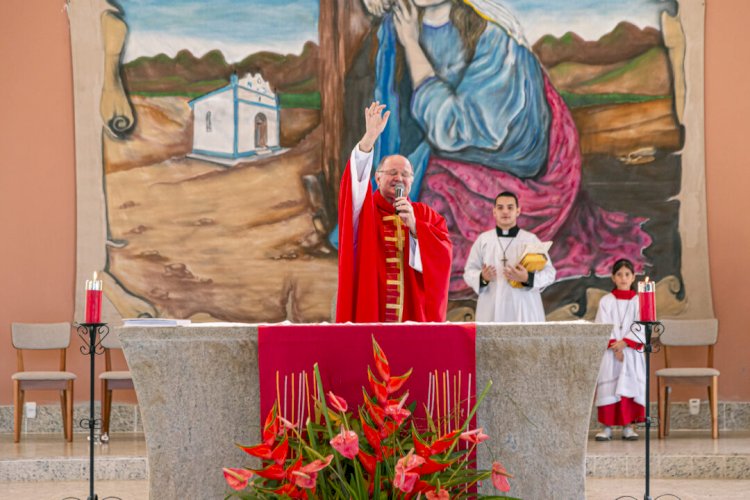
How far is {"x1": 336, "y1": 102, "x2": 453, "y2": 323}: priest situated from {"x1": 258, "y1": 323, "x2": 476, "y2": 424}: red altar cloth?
145 centimetres

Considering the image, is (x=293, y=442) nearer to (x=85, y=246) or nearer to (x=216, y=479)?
(x=216, y=479)

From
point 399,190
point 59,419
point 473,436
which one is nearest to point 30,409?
point 59,419

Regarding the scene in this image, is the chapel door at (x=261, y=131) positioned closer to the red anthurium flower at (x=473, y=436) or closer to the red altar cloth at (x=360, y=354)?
the red altar cloth at (x=360, y=354)

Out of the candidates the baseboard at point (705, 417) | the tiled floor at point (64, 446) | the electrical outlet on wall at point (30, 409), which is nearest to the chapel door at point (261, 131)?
the tiled floor at point (64, 446)

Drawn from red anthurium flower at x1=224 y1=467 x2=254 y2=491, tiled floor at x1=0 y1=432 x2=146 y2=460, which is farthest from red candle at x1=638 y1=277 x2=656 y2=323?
tiled floor at x1=0 y1=432 x2=146 y2=460

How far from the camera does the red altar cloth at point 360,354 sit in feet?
8.77

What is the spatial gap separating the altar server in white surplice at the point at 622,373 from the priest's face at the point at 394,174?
3.47 m

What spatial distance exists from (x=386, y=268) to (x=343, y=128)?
3882 millimetres

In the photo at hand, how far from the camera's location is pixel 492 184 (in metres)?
8.11

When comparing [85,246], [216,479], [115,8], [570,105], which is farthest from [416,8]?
[216,479]

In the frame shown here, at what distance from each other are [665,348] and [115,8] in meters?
5.45

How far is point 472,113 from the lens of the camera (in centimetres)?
812

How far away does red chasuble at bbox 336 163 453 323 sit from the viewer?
420 centimetres

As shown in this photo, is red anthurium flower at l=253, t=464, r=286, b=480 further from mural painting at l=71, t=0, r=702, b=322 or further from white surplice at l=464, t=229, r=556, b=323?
mural painting at l=71, t=0, r=702, b=322
